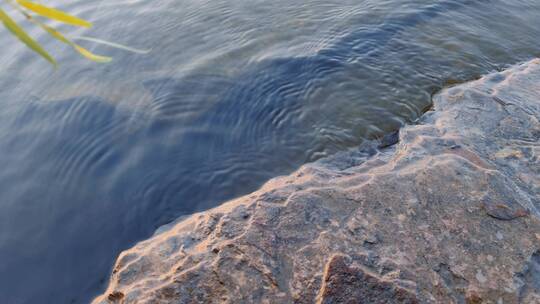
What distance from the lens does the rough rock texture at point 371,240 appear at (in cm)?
282

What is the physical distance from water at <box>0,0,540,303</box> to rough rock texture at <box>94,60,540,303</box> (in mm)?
613

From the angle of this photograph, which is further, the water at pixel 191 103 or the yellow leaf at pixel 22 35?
the water at pixel 191 103

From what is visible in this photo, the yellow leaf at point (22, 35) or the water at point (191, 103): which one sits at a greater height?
the yellow leaf at point (22, 35)

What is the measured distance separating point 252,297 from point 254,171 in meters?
1.78

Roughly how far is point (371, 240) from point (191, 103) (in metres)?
3.02

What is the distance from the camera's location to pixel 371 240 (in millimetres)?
3098

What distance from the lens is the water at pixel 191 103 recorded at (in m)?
4.06

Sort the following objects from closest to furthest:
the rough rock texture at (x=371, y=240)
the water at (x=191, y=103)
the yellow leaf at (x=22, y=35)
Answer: the yellow leaf at (x=22, y=35) < the rough rock texture at (x=371, y=240) < the water at (x=191, y=103)

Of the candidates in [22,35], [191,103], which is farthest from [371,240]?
[191,103]

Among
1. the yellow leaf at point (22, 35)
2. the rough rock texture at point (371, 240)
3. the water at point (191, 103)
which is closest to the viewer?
the yellow leaf at point (22, 35)

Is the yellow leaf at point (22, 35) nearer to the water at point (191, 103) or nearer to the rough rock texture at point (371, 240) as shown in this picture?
the rough rock texture at point (371, 240)

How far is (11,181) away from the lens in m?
4.65

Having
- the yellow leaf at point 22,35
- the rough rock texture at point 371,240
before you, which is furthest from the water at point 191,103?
the yellow leaf at point 22,35

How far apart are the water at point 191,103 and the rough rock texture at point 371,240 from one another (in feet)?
2.01
